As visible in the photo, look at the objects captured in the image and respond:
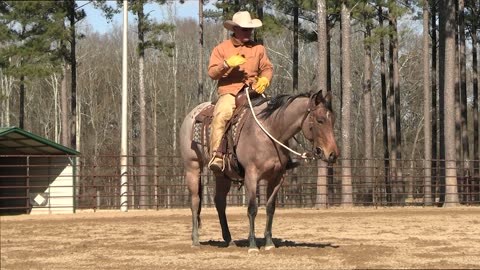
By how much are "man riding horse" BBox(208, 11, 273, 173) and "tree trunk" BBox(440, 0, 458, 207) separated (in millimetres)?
18726

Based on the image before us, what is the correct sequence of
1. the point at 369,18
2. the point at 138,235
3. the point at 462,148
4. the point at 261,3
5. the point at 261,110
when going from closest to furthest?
the point at 261,110 → the point at 138,235 → the point at 261,3 → the point at 369,18 → the point at 462,148

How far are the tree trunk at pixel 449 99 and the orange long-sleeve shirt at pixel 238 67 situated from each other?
18.7 meters

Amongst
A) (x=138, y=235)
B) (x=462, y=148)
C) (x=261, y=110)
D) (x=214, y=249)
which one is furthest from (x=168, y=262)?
(x=462, y=148)

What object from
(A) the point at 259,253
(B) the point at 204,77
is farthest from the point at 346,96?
(B) the point at 204,77

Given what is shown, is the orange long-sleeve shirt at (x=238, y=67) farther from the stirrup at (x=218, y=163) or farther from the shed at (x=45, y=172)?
the shed at (x=45, y=172)

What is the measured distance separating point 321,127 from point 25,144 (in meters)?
19.3

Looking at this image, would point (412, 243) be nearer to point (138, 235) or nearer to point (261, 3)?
point (138, 235)

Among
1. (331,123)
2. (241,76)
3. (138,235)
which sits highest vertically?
(241,76)

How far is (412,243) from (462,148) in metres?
29.7

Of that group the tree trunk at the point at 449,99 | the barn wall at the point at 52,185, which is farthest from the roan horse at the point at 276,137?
the tree trunk at the point at 449,99

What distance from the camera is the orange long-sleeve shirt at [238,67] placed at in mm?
10570

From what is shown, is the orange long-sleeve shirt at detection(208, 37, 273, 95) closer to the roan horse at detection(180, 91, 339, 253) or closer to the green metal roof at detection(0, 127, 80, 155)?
the roan horse at detection(180, 91, 339, 253)

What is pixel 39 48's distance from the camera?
111 feet

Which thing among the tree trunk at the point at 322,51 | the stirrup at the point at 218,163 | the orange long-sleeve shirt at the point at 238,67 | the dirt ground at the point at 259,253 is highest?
the tree trunk at the point at 322,51
